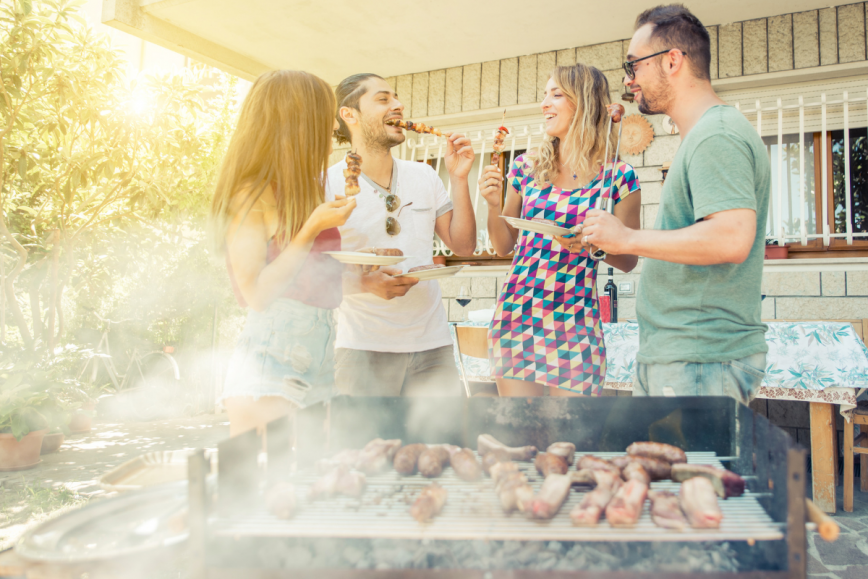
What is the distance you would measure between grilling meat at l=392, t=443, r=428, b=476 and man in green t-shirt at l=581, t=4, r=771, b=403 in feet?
2.46

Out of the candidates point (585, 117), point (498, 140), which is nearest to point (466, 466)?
point (585, 117)

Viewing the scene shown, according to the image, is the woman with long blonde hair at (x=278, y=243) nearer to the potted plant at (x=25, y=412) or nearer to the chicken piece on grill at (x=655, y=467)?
the chicken piece on grill at (x=655, y=467)

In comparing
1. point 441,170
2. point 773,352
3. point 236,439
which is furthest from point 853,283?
point 236,439

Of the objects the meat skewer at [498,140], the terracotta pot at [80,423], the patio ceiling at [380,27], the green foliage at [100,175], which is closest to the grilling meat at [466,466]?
the meat skewer at [498,140]

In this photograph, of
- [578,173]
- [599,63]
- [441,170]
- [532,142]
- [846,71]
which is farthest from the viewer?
[441,170]

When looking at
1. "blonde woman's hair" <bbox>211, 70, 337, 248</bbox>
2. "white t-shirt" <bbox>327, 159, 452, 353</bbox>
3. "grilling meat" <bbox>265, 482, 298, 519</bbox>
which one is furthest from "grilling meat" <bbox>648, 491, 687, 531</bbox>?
"white t-shirt" <bbox>327, 159, 452, 353</bbox>

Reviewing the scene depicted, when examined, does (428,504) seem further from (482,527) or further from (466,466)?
(466,466)

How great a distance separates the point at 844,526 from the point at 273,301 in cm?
333

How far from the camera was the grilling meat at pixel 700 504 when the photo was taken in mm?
913

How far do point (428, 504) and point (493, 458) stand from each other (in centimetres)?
32

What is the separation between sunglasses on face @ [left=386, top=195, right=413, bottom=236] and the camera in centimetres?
230

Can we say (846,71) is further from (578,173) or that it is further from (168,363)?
(168,363)

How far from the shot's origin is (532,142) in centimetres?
560

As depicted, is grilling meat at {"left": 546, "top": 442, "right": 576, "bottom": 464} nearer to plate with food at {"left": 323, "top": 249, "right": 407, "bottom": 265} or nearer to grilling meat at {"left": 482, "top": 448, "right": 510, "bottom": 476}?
grilling meat at {"left": 482, "top": 448, "right": 510, "bottom": 476}
